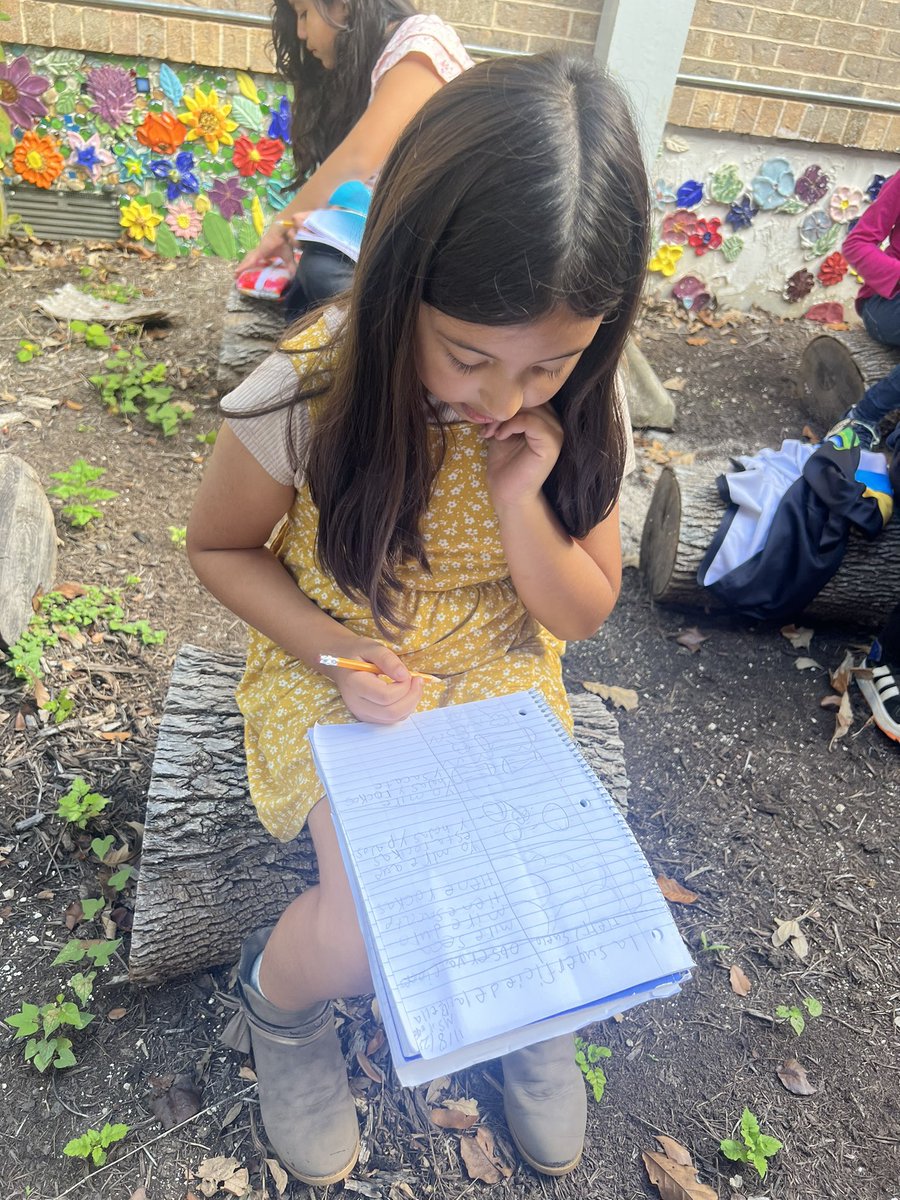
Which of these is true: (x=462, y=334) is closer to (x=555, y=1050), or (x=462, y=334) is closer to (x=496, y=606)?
(x=496, y=606)

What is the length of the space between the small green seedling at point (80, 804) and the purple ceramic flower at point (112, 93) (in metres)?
3.86

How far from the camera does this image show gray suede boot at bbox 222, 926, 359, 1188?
1.56m

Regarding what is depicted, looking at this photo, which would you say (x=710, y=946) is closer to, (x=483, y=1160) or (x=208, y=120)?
(x=483, y=1160)

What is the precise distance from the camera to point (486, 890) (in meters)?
1.22

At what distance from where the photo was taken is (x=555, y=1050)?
65.5 inches

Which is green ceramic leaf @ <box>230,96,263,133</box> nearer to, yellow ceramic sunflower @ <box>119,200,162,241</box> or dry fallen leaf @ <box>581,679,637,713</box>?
yellow ceramic sunflower @ <box>119,200,162,241</box>

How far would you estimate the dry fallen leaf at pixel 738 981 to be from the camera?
2002 mm

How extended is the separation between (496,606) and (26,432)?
96.4 inches

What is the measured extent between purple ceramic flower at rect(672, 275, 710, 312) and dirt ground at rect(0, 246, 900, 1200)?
8.35 feet

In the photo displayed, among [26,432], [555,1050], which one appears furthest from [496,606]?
[26,432]

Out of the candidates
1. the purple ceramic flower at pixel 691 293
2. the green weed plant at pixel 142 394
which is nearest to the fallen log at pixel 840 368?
the purple ceramic flower at pixel 691 293

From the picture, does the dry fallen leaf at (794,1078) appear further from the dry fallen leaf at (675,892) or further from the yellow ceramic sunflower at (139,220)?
the yellow ceramic sunflower at (139,220)

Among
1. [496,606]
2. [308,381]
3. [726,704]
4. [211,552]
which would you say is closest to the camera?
[308,381]

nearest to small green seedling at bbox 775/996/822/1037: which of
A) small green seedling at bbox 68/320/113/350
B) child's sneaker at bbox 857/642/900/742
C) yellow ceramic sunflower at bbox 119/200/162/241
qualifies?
child's sneaker at bbox 857/642/900/742
